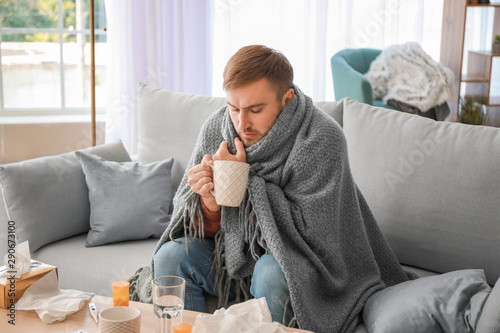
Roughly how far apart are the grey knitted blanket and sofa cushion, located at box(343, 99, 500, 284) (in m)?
0.13

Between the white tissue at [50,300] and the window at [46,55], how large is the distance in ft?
8.59

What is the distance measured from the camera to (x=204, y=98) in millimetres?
2244

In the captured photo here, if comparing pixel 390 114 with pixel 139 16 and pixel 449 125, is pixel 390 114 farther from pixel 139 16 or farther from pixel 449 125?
pixel 139 16

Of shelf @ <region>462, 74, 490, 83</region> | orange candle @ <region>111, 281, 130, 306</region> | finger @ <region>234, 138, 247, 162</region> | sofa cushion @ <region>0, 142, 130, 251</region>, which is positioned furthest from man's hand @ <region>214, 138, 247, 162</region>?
shelf @ <region>462, 74, 490, 83</region>

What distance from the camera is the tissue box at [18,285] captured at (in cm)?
136

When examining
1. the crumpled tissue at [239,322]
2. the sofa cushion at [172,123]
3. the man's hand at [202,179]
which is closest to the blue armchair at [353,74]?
the sofa cushion at [172,123]

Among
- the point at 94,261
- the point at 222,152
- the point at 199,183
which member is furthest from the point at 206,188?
the point at 94,261

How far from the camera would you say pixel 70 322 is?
1.30 meters

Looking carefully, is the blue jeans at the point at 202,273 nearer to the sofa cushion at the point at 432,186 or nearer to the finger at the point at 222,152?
Answer: the finger at the point at 222,152

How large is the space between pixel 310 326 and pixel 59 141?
8.86 ft

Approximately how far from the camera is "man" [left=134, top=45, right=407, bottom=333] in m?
1.53

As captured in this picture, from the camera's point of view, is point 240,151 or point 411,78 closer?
point 240,151

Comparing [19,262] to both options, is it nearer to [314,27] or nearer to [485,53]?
[314,27]

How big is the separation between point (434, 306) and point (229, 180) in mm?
591
